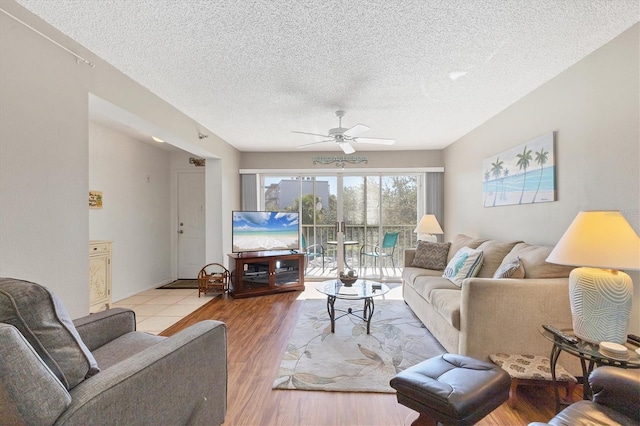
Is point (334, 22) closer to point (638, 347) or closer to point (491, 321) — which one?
point (491, 321)

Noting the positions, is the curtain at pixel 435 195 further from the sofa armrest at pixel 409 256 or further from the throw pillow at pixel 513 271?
the throw pillow at pixel 513 271

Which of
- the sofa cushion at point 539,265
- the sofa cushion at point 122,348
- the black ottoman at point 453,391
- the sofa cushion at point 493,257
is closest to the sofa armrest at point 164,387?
the sofa cushion at point 122,348

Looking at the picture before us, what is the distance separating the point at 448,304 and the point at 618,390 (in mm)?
1165

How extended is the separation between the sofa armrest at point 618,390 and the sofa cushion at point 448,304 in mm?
921

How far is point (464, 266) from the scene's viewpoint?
2906 mm

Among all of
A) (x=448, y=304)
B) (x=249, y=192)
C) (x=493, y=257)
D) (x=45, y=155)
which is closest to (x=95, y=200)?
(x=249, y=192)

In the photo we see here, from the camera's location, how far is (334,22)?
1.79m

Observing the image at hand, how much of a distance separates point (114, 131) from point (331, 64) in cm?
358

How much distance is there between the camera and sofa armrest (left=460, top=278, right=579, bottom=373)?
6.54 feet

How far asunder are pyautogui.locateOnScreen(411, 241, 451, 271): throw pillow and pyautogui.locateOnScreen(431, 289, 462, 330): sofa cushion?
104cm

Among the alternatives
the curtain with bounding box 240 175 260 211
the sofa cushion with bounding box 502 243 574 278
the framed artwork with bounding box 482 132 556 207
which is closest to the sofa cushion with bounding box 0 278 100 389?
the sofa cushion with bounding box 502 243 574 278

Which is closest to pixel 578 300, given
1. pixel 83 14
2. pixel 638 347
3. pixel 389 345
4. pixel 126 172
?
pixel 638 347

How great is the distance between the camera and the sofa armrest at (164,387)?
2.97 ft

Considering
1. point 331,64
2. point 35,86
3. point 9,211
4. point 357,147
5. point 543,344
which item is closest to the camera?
point 9,211
